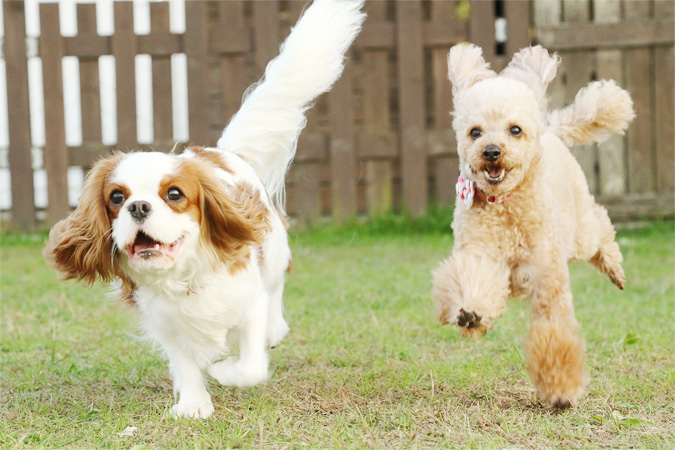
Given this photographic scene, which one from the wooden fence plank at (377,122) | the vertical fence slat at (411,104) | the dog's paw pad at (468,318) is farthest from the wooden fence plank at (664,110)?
the dog's paw pad at (468,318)

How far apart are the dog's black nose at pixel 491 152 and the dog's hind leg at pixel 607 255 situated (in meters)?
1.08

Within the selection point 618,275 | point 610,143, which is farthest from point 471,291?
point 610,143

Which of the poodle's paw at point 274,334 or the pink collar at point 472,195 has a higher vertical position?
the pink collar at point 472,195

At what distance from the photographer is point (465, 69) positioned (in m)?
3.04

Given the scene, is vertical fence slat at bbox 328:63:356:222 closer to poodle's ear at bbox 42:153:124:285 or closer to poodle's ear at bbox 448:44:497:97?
poodle's ear at bbox 448:44:497:97

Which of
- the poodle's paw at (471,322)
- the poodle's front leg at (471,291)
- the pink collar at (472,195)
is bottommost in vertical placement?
the poodle's paw at (471,322)

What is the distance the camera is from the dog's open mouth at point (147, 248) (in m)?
2.58

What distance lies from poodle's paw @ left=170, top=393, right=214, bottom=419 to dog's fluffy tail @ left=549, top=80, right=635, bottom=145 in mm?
1850

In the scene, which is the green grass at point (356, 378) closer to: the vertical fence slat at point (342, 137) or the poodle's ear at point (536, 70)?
the poodle's ear at point (536, 70)

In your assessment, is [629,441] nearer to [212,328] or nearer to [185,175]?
[212,328]

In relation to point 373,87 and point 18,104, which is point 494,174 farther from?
point 18,104

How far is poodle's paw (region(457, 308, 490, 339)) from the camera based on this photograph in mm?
2682

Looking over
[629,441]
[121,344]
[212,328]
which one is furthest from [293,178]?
[629,441]

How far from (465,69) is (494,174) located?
47 centimetres
